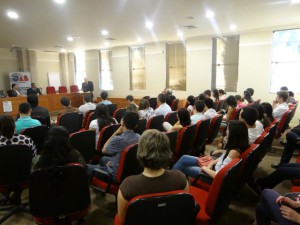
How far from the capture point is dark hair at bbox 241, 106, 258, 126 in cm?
270

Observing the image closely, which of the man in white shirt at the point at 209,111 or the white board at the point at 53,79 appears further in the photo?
the white board at the point at 53,79

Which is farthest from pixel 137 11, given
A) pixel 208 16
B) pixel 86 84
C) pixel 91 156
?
pixel 86 84

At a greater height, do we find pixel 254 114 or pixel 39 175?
pixel 254 114

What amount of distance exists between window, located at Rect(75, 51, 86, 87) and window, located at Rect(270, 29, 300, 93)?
389 inches

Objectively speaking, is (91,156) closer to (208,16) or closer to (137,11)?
(137,11)

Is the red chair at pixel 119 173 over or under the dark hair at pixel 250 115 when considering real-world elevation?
under

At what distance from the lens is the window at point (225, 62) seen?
852 centimetres

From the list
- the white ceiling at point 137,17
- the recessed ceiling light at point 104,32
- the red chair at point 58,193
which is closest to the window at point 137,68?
the white ceiling at point 137,17

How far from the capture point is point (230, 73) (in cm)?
870

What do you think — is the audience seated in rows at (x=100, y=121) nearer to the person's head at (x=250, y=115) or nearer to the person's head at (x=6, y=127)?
the person's head at (x=6, y=127)

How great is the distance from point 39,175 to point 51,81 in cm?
1278

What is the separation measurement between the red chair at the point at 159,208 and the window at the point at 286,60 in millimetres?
7567

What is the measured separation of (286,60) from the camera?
24.4 feet

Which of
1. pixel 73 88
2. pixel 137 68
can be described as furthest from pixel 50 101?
pixel 137 68
